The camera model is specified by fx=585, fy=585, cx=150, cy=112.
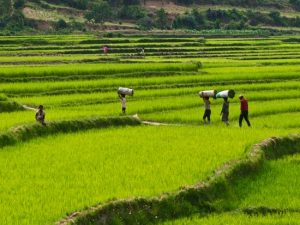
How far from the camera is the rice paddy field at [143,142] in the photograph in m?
8.76

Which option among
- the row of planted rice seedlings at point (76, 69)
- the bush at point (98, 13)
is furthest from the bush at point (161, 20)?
the row of planted rice seedlings at point (76, 69)

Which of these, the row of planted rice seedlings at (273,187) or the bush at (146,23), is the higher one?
the row of planted rice seedlings at (273,187)

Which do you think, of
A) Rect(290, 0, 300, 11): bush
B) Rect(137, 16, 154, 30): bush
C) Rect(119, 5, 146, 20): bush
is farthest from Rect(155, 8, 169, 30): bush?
Rect(290, 0, 300, 11): bush

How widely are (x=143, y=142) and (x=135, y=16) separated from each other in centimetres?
6429

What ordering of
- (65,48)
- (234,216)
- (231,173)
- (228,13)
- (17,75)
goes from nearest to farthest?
1. (234,216)
2. (231,173)
3. (17,75)
4. (65,48)
5. (228,13)

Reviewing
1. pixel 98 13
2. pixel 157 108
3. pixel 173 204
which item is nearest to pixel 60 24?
pixel 98 13

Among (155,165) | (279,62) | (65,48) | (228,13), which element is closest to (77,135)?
(155,165)

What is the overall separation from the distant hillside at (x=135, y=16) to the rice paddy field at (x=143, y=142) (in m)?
38.5

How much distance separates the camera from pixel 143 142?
42.7 ft

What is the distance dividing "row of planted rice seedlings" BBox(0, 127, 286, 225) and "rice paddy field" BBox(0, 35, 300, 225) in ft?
0.06

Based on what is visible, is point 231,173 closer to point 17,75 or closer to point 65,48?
point 17,75

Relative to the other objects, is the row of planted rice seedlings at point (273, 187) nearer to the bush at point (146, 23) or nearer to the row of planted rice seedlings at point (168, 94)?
the row of planted rice seedlings at point (168, 94)

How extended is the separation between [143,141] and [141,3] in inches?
2865

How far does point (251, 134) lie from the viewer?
1430cm
